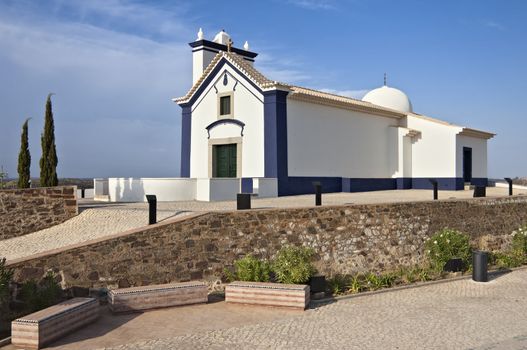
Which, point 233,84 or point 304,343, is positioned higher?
point 233,84

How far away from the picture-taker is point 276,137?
2116cm

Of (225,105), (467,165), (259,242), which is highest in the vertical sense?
(225,105)

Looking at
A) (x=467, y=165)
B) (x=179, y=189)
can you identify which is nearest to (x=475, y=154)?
(x=467, y=165)

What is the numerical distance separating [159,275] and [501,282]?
358 inches

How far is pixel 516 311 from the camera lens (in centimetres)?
1027

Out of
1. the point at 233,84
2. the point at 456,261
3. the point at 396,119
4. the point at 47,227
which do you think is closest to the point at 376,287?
the point at 456,261

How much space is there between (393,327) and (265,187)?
38.9ft

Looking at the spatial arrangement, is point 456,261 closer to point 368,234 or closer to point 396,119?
point 368,234

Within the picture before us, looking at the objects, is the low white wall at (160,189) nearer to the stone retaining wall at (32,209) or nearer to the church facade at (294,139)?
the church facade at (294,139)

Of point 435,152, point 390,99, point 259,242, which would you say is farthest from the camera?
point 390,99

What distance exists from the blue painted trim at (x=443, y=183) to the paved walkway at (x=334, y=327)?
53.5 feet

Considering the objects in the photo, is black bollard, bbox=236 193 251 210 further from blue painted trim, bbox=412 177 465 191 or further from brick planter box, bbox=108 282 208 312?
blue painted trim, bbox=412 177 465 191

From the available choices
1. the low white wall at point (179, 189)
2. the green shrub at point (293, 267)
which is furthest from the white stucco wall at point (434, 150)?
the green shrub at point (293, 267)

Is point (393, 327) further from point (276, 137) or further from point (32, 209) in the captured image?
point (276, 137)
